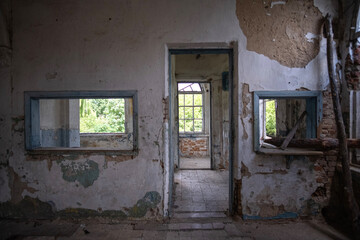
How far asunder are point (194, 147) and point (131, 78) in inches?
199

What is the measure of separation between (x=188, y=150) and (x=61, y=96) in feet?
17.1

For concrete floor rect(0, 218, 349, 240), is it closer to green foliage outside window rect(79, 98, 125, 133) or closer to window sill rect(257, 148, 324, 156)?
window sill rect(257, 148, 324, 156)

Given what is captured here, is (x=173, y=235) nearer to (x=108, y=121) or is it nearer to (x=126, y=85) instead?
(x=126, y=85)

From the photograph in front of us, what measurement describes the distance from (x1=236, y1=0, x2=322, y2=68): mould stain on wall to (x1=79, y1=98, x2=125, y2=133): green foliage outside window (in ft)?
21.1

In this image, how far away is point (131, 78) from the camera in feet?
8.81

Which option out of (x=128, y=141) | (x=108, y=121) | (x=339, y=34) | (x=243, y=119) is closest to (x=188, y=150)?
(x=128, y=141)

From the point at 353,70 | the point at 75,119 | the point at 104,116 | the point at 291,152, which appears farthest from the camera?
the point at 104,116

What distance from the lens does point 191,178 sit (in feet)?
15.1

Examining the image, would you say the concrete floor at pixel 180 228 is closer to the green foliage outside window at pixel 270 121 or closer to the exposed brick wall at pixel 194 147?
the exposed brick wall at pixel 194 147

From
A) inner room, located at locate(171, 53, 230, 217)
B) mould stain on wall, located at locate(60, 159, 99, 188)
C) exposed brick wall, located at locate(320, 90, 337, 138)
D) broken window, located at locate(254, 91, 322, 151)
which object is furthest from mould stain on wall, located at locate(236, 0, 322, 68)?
mould stain on wall, located at locate(60, 159, 99, 188)

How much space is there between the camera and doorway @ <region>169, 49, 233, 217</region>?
9.84ft

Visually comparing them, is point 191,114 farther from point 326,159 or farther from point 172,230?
point 172,230

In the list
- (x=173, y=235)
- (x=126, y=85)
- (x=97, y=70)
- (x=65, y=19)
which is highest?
(x=65, y=19)

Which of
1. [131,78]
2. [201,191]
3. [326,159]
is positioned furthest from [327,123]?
[131,78]
